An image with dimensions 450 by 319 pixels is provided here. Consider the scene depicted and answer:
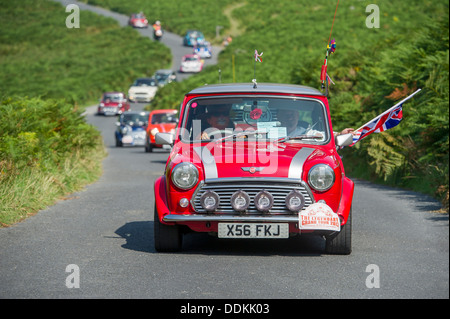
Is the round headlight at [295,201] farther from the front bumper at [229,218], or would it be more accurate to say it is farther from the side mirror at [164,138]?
the side mirror at [164,138]

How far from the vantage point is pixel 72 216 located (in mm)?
11344

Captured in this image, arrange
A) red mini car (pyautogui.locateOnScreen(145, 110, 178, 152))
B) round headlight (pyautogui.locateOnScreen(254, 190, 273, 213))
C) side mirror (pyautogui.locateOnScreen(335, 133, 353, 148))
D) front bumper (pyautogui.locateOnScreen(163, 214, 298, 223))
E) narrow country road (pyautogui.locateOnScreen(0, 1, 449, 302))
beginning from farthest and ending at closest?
1. red mini car (pyautogui.locateOnScreen(145, 110, 178, 152))
2. side mirror (pyautogui.locateOnScreen(335, 133, 353, 148))
3. round headlight (pyautogui.locateOnScreen(254, 190, 273, 213))
4. front bumper (pyautogui.locateOnScreen(163, 214, 298, 223))
5. narrow country road (pyautogui.locateOnScreen(0, 1, 449, 302))

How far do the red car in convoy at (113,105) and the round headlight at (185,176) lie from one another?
47036 mm

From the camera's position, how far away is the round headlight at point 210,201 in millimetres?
7965

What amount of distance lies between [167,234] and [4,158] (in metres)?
4.73

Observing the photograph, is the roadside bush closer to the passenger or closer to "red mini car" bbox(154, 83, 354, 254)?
"red mini car" bbox(154, 83, 354, 254)

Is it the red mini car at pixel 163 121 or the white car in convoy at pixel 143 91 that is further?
the white car in convoy at pixel 143 91

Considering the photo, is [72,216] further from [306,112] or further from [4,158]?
[306,112]

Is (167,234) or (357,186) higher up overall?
(167,234)

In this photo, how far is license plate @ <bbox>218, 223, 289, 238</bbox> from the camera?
7.84 m

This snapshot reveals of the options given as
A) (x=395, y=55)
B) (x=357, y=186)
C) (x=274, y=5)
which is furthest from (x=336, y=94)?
(x=274, y=5)

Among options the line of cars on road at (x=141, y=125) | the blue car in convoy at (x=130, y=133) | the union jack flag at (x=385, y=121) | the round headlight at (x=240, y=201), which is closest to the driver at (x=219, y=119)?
the round headlight at (x=240, y=201)

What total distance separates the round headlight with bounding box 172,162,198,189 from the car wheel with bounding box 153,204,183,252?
43 cm

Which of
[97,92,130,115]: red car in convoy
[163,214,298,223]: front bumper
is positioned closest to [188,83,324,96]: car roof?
[163,214,298,223]: front bumper
